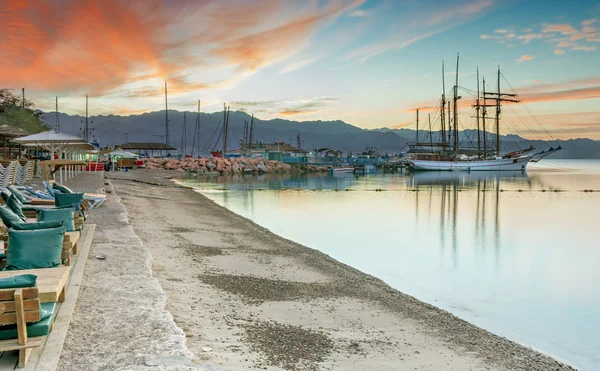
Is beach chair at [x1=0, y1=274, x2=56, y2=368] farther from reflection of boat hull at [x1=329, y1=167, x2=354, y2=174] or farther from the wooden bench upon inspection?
reflection of boat hull at [x1=329, y1=167, x2=354, y2=174]

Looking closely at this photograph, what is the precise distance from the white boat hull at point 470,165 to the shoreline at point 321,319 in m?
101

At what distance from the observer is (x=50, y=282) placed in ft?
Answer: 16.4

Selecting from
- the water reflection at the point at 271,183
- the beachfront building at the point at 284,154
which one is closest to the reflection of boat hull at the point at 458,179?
the water reflection at the point at 271,183

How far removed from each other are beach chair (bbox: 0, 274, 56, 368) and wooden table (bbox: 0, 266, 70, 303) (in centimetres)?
43

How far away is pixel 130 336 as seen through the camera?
5133mm

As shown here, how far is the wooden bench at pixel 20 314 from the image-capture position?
396 centimetres

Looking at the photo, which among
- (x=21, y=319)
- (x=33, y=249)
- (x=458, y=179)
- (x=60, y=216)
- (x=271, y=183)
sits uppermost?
(x=60, y=216)

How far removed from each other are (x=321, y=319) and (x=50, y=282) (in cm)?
405

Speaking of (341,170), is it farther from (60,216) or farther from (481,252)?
(60,216)

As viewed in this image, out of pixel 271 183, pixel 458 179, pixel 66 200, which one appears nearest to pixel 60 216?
pixel 66 200

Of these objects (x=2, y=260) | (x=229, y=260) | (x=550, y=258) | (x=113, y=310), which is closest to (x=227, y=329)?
(x=113, y=310)

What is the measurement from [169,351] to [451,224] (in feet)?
80.8

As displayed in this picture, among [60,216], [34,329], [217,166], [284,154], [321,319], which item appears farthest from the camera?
[284,154]

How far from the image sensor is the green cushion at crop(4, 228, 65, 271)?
6051 millimetres
